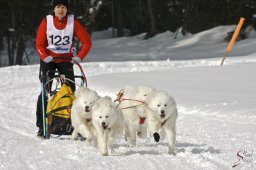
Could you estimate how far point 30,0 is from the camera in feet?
87.7

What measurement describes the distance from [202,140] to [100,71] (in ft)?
37.3

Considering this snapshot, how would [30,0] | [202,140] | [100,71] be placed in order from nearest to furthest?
[202,140] → [100,71] → [30,0]

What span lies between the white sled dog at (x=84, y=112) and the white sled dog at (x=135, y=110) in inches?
22.0

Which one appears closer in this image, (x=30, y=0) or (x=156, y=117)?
(x=156, y=117)

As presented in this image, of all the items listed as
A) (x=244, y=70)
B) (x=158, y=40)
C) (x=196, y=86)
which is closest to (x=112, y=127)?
(x=196, y=86)

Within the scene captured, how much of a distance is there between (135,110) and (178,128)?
1824 mm

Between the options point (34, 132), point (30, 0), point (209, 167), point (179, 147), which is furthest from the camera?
point (30, 0)

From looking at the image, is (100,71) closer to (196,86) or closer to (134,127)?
(196,86)

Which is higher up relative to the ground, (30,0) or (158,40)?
(30,0)

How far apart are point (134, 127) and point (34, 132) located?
1858 mm

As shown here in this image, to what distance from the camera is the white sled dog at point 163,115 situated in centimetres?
598

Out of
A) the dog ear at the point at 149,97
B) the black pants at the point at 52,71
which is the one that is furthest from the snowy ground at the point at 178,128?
the dog ear at the point at 149,97

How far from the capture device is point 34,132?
7945mm

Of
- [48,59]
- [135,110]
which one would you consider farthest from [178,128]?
[48,59]
